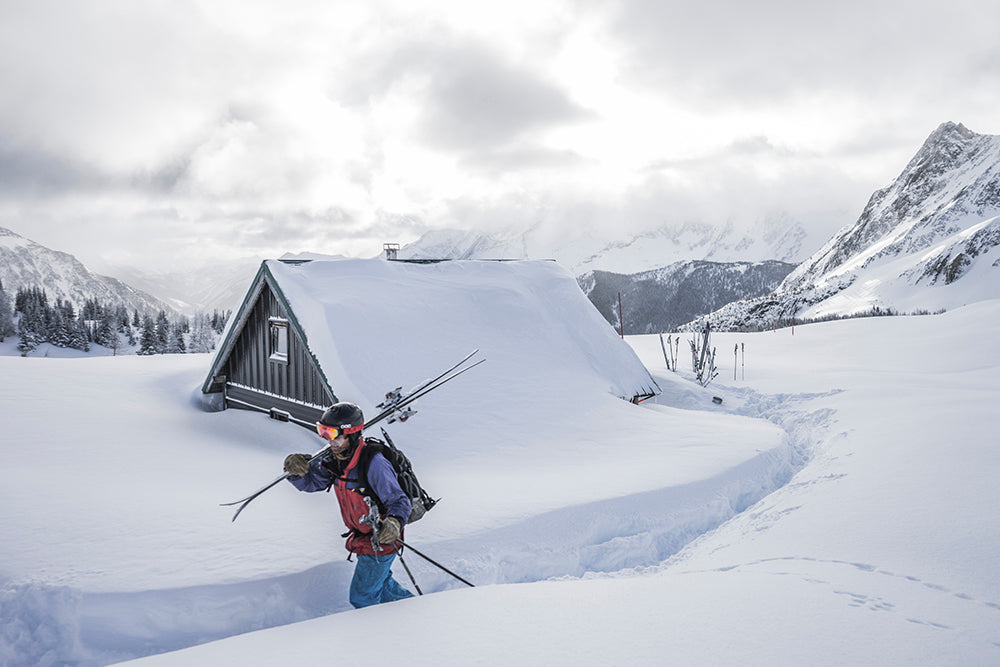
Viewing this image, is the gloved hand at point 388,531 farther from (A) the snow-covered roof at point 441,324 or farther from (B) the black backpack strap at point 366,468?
(A) the snow-covered roof at point 441,324

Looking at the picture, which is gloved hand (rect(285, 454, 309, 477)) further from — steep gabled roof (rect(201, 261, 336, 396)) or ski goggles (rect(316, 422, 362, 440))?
steep gabled roof (rect(201, 261, 336, 396))

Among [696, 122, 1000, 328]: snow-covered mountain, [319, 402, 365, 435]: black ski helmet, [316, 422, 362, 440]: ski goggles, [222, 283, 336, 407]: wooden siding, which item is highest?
[696, 122, 1000, 328]: snow-covered mountain

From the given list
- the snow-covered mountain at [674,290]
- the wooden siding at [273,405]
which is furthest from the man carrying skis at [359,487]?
the snow-covered mountain at [674,290]

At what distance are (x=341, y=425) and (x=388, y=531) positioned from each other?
0.88 m

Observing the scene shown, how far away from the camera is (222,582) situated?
14.8 feet

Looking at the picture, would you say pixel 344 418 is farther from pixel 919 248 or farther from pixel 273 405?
pixel 919 248

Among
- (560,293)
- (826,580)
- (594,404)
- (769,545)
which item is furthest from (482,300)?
(826,580)

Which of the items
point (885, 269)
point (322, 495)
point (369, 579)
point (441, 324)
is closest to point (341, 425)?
point (369, 579)

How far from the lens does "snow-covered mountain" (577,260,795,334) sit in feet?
460

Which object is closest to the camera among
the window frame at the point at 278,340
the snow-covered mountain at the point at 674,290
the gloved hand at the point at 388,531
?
the gloved hand at the point at 388,531

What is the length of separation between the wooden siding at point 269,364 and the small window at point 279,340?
9cm

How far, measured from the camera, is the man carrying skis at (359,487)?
13.5 feet

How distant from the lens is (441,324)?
1138cm

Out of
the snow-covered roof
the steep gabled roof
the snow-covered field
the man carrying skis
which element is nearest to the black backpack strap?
the man carrying skis
